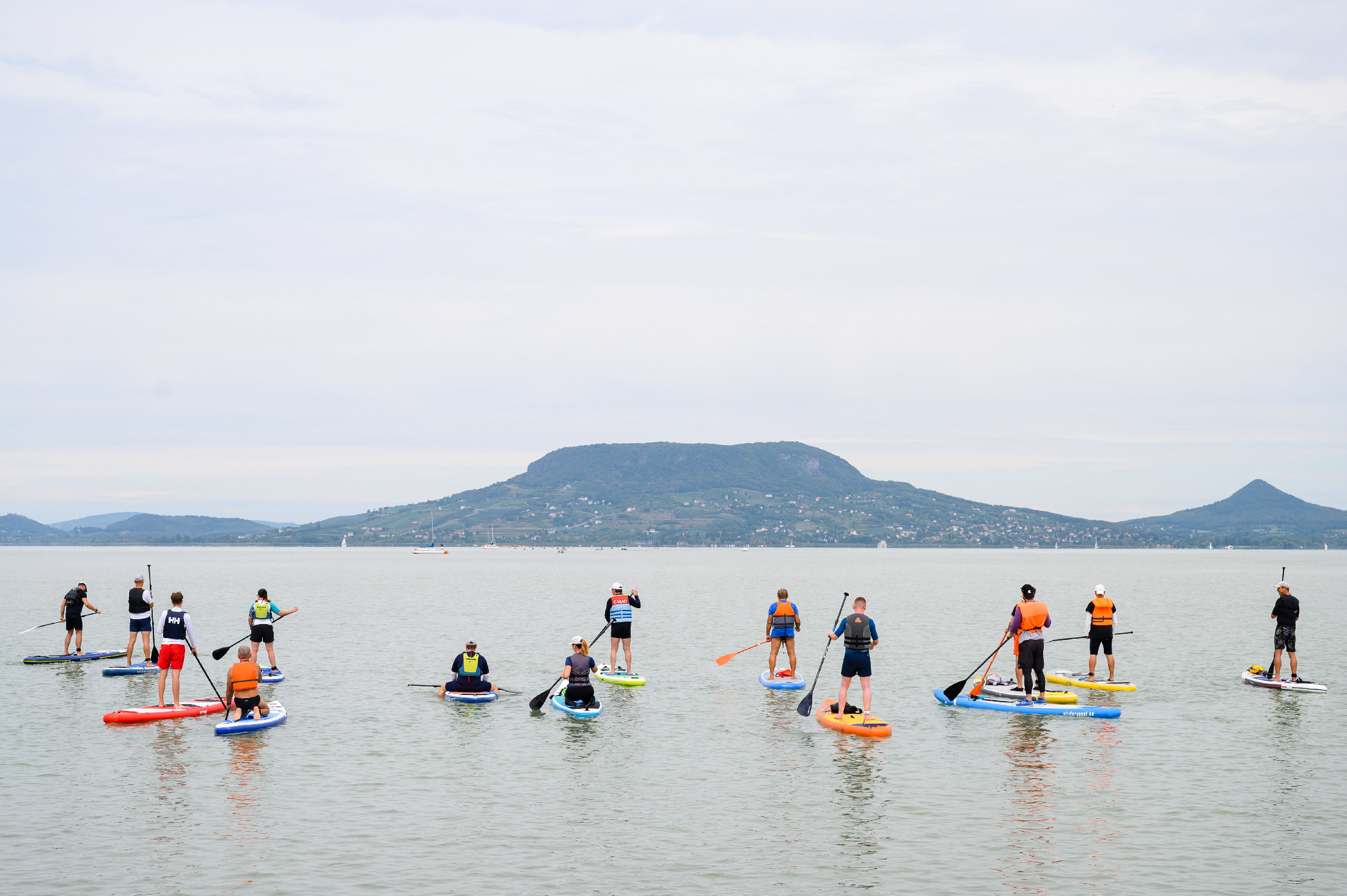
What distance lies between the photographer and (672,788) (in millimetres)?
19297

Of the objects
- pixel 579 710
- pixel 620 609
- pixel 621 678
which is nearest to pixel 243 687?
pixel 579 710

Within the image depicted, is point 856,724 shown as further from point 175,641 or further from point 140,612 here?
point 140,612

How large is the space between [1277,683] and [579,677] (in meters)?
20.0

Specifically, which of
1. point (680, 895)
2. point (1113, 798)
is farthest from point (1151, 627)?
point (680, 895)

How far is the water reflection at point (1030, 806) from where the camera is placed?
1467 centimetres

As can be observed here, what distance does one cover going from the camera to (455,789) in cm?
1914

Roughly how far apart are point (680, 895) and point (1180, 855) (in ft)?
23.6

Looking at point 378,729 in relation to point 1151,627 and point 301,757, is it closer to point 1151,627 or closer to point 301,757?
point 301,757

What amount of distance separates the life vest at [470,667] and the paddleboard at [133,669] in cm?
1196

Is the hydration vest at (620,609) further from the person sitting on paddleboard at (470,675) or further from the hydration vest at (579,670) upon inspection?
the hydration vest at (579,670)

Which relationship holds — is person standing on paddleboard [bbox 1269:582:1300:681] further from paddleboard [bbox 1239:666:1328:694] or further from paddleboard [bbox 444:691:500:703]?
paddleboard [bbox 444:691:500:703]

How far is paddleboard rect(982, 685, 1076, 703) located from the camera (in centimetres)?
2717

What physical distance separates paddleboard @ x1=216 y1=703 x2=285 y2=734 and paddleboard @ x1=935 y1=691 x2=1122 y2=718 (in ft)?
53.7

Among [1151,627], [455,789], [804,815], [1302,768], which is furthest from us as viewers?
[1151,627]
